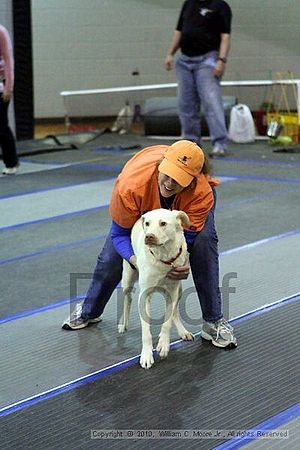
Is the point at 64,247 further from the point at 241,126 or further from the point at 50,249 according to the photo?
the point at 241,126

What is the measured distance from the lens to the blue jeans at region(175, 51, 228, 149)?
8.73m

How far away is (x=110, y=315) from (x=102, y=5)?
10.0m

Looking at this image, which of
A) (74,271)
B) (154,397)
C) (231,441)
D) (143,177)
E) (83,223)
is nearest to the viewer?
(231,441)

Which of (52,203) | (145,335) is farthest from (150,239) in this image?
(52,203)

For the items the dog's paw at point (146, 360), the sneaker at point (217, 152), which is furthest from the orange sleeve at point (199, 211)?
the sneaker at point (217, 152)

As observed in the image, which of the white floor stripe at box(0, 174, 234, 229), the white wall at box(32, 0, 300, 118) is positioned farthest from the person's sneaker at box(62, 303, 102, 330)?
the white wall at box(32, 0, 300, 118)

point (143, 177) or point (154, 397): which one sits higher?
point (143, 177)

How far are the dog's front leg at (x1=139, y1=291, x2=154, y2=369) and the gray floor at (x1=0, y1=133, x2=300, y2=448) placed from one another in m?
→ 0.15

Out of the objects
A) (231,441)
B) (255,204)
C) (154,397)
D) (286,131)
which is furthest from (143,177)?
(286,131)

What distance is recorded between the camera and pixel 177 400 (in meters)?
3.04

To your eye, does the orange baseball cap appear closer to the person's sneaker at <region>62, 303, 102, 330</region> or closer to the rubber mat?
the rubber mat

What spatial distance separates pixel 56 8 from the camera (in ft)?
42.7

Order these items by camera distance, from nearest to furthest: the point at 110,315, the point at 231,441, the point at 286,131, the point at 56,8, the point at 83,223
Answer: the point at 231,441, the point at 110,315, the point at 83,223, the point at 286,131, the point at 56,8

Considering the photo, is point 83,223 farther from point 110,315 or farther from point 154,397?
point 154,397
